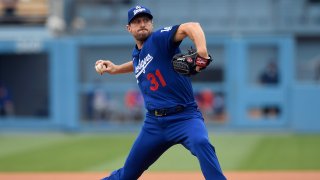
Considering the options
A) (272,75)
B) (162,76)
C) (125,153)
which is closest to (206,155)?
(162,76)

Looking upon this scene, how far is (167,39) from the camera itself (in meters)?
5.16

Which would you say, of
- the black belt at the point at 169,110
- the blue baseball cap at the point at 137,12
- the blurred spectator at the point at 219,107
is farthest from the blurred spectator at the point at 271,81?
the blue baseball cap at the point at 137,12

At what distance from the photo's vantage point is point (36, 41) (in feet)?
57.6

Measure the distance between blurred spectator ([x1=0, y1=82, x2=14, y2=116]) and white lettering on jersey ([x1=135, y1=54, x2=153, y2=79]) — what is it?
43.6ft

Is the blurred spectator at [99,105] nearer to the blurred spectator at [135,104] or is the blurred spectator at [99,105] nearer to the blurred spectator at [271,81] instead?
the blurred spectator at [135,104]

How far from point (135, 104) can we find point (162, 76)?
1184 cm

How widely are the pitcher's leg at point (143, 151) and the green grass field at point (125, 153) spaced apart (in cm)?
430

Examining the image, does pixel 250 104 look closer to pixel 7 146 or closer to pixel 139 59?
pixel 7 146

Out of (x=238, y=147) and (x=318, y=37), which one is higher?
(x=318, y=37)

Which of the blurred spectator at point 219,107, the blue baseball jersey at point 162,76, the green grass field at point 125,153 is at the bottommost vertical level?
the green grass field at point 125,153

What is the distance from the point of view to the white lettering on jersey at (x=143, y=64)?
211 inches

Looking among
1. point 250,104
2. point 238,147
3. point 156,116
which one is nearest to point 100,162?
point 238,147

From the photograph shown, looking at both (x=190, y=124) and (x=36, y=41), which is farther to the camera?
(x=36, y=41)

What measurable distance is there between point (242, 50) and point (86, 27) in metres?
6.18
